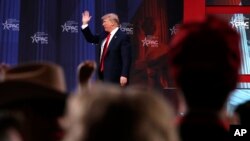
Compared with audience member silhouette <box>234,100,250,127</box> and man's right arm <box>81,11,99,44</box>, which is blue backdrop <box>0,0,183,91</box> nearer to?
man's right arm <box>81,11,99,44</box>

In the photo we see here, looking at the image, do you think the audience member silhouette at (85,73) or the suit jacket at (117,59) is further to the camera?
the suit jacket at (117,59)

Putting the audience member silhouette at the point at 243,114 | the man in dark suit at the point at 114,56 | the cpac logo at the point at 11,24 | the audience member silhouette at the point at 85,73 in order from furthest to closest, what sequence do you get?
the cpac logo at the point at 11,24 < the man in dark suit at the point at 114,56 < the audience member silhouette at the point at 85,73 < the audience member silhouette at the point at 243,114

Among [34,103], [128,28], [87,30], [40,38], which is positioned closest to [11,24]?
[40,38]

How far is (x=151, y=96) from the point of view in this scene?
0.60 metres

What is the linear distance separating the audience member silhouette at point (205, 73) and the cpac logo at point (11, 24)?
13.5 ft

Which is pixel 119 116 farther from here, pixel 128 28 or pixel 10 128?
pixel 128 28

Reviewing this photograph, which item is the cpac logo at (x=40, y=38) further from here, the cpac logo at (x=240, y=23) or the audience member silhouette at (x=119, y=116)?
the audience member silhouette at (x=119, y=116)

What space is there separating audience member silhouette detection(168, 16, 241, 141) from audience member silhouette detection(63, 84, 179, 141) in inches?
8.0

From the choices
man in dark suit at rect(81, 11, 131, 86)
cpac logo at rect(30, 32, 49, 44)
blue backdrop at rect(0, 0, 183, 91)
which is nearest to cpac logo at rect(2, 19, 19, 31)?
blue backdrop at rect(0, 0, 183, 91)

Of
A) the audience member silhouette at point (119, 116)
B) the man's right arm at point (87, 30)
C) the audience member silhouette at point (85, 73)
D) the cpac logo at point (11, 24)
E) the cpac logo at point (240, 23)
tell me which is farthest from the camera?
the cpac logo at point (240, 23)

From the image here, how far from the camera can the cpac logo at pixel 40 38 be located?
4.78 meters

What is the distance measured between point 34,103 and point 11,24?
412 cm

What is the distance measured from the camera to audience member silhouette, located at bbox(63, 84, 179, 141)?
0.57 m

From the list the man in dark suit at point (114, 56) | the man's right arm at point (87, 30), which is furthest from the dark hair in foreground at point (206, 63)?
the man's right arm at point (87, 30)
